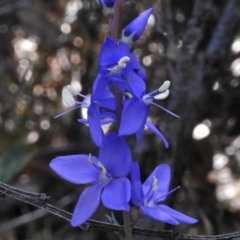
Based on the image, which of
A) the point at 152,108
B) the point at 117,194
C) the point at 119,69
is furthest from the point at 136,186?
the point at 152,108

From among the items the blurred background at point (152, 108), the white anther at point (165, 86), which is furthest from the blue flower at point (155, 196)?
the blurred background at point (152, 108)

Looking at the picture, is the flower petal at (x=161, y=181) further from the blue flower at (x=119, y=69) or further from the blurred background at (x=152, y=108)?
the blurred background at (x=152, y=108)

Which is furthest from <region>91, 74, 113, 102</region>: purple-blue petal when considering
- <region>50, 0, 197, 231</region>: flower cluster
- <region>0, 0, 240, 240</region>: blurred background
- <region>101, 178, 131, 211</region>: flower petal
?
<region>0, 0, 240, 240</region>: blurred background

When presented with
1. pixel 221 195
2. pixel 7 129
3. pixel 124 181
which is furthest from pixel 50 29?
pixel 124 181

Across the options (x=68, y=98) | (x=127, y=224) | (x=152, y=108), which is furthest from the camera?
(x=152, y=108)

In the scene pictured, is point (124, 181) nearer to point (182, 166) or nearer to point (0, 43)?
point (182, 166)

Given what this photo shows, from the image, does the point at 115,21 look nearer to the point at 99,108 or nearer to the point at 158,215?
the point at 99,108
